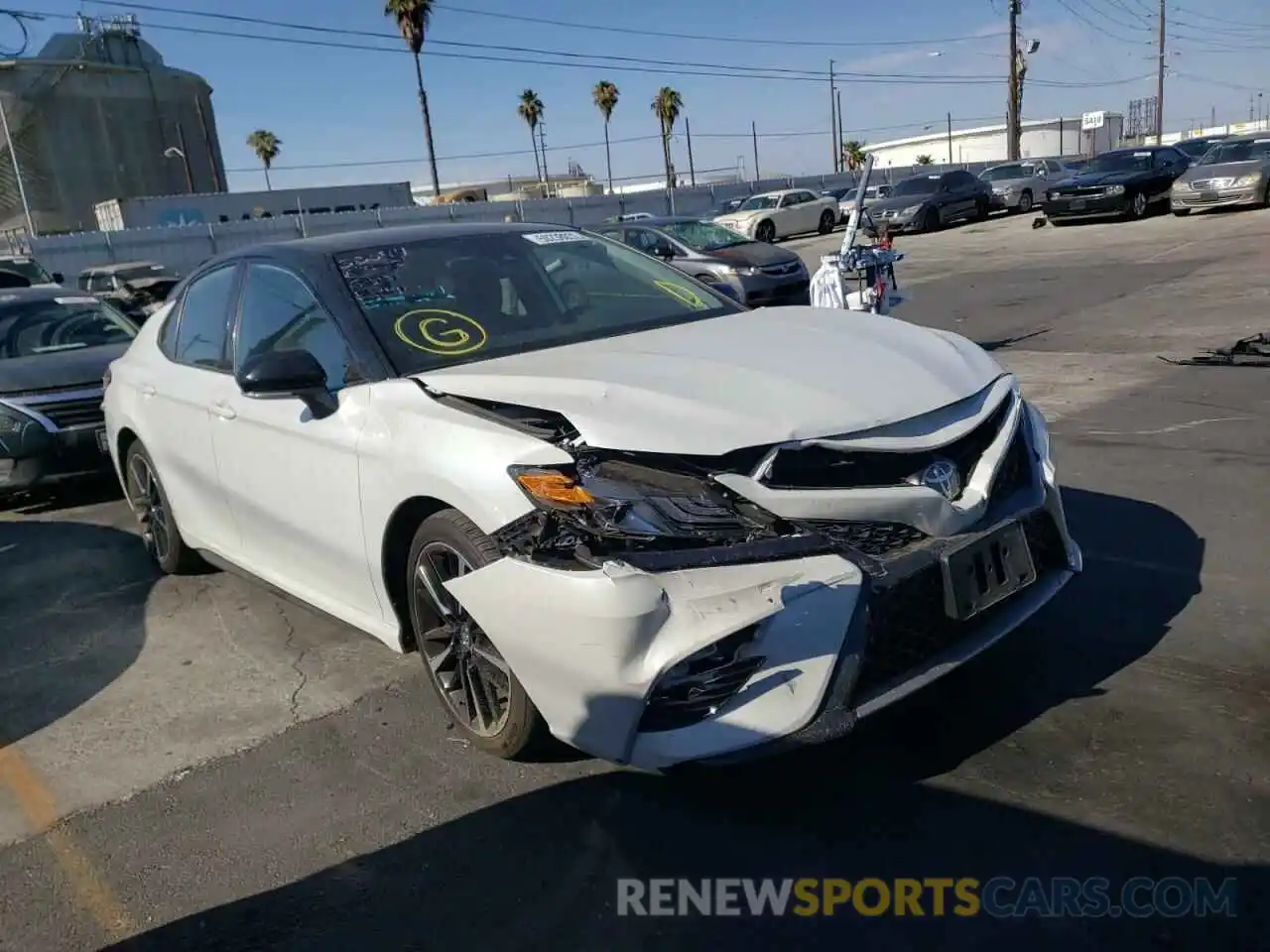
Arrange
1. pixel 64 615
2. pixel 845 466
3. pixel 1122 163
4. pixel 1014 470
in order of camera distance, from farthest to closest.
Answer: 1. pixel 1122 163
2. pixel 64 615
3. pixel 1014 470
4. pixel 845 466

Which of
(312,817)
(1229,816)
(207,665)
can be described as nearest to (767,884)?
(1229,816)

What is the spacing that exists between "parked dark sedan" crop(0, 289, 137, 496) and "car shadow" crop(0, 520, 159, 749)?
0.42m

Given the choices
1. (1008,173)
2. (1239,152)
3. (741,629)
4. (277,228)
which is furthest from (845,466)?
(277,228)

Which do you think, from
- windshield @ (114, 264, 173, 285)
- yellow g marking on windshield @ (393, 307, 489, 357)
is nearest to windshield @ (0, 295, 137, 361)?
yellow g marking on windshield @ (393, 307, 489, 357)

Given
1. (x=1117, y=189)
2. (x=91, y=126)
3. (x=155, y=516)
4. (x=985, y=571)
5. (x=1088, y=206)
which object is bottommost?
(x=155, y=516)

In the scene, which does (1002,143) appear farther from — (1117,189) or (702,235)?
(702,235)

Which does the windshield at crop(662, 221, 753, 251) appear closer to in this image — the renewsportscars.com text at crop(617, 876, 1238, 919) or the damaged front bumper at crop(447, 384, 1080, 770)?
the damaged front bumper at crop(447, 384, 1080, 770)

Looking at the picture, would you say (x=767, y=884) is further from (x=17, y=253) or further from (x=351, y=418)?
(x=17, y=253)

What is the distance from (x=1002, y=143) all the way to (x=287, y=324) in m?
104

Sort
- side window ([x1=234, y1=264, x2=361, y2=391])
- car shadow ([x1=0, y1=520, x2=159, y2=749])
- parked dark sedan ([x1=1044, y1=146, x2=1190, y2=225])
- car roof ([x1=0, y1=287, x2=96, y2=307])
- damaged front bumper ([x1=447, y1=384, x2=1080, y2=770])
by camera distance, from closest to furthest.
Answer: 1. damaged front bumper ([x1=447, y1=384, x2=1080, y2=770])
2. side window ([x1=234, y1=264, x2=361, y2=391])
3. car shadow ([x1=0, y1=520, x2=159, y2=749])
4. car roof ([x1=0, y1=287, x2=96, y2=307])
5. parked dark sedan ([x1=1044, y1=146, x2=1190, y2=225])

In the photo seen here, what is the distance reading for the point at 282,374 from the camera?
3348 millimetres

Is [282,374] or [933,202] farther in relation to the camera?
[933,202]

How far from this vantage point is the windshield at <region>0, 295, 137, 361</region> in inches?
304

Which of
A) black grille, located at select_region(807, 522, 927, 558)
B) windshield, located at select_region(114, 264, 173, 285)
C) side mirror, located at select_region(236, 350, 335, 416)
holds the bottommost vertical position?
black grille, located at select_region(807, 522, 927, 558)
